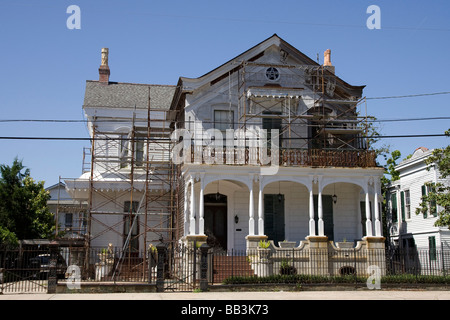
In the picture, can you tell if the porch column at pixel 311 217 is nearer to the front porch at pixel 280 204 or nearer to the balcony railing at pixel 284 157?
the front porch at pixel 280 204

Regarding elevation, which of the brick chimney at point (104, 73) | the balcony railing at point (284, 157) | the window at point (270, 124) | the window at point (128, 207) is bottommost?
the window at point (128, 207)

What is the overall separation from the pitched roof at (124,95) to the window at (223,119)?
7551 mm

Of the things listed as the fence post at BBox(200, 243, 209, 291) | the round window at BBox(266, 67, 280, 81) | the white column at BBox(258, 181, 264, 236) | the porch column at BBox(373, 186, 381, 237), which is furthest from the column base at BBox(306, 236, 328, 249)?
the round window at BBox(266, 67, 280, 81)

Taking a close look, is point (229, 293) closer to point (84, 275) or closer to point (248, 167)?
point (248, 167)

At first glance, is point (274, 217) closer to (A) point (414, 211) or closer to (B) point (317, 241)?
(B) point (317, 241)

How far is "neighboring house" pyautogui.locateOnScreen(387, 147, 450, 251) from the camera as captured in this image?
30297mm

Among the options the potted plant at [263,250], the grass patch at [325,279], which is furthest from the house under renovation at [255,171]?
the grass patch at [325,279]

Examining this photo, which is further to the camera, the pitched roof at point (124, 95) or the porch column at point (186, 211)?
the pitched roof at point (124, 95)

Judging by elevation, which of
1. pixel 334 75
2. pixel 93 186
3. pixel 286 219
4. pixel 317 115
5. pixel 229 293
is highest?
pixel 334 75

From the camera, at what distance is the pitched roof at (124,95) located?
114 ft

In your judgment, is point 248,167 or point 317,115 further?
point 317,115
